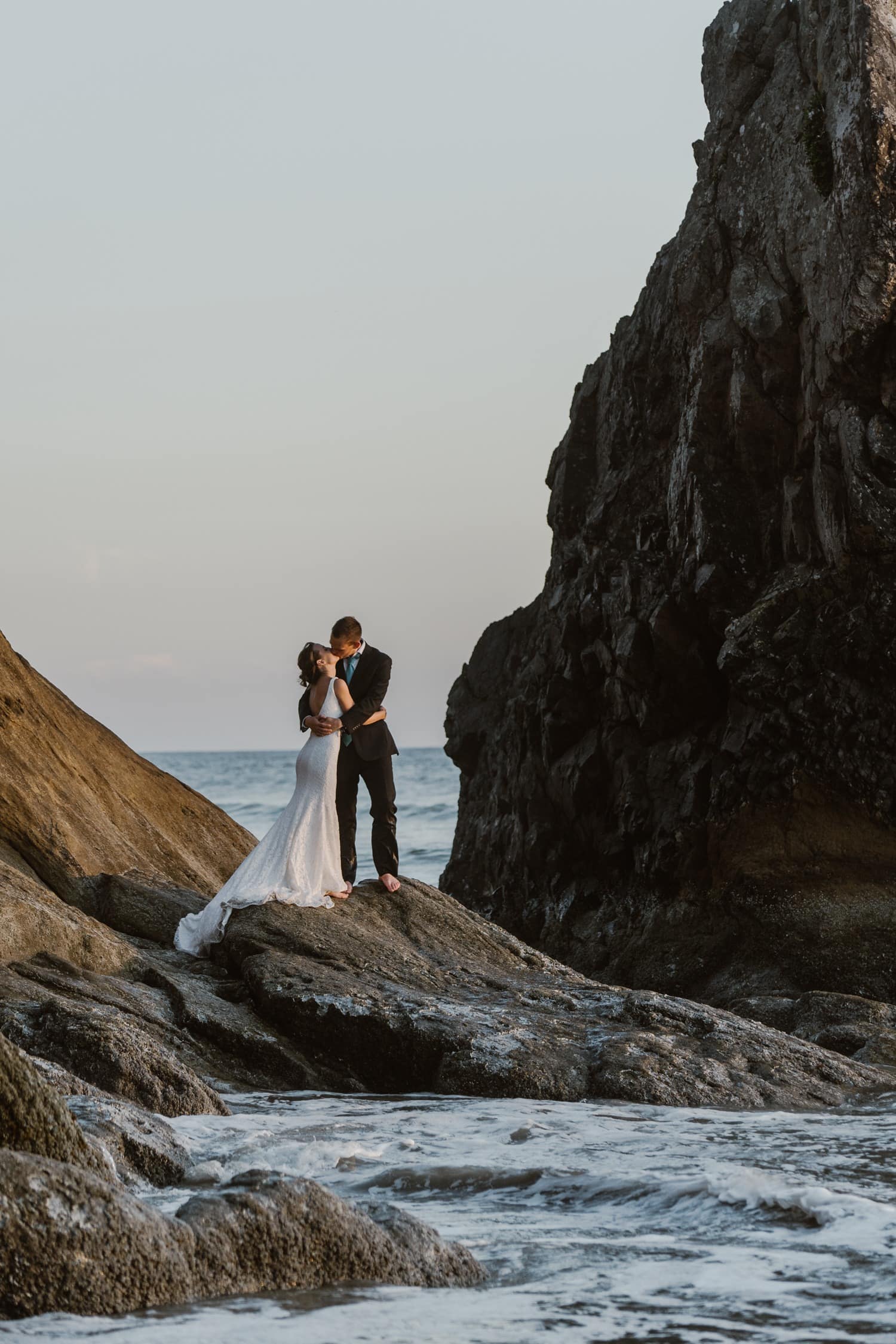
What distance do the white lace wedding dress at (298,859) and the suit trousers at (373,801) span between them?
479mm

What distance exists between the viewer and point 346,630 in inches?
474

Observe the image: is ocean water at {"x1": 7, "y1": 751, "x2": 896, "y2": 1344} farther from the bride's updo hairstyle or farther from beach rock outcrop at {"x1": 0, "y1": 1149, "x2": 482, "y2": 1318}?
the bride's updo hairstyle

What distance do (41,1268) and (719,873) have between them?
1537 cm

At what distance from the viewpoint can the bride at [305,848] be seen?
11.1 metres

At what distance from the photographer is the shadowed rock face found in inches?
671

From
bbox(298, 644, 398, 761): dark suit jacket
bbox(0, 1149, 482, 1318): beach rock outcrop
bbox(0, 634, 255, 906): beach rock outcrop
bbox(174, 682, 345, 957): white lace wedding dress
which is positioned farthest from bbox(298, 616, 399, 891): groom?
bbox(0, 1149, 482, 1318): beach rock outcrop

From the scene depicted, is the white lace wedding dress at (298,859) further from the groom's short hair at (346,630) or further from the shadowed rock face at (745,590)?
the shadowed rock face at (745,590)

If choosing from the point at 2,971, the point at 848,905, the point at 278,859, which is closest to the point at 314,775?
the point at 278,859

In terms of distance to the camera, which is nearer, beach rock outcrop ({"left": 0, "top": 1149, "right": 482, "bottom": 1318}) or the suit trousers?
beach rock outcrop ({"left": 0, "top": 1149, "right": 482, "bottom": 1318})

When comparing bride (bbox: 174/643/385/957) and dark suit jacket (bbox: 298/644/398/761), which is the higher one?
dark suit jacket (bbox: 298/644/398/761)

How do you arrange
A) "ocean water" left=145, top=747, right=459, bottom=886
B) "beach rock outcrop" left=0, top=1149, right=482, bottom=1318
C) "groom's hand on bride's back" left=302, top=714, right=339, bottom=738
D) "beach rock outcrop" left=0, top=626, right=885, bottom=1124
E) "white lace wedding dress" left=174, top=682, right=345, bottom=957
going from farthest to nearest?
"ocean water" left=145, top=747, right=459, bottom=886 → "groom's hand on bride's back" left=302, top=714, right=339, bottom=738 → "white lace wedding dress" left=174, top=682, right=345, bottom=957 → "beach rock outcrop" left=0, top=626, right=885, bottom=1124 → "beach rock outcrop" left=0, top=1149, right=482, bottom=1318

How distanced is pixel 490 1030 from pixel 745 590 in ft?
36.4

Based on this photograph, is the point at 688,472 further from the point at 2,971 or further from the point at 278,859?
the point at 2,971

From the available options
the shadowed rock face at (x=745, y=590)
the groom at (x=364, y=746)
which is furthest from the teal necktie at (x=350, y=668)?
the shadowed rock face at (x=745, y=590)
